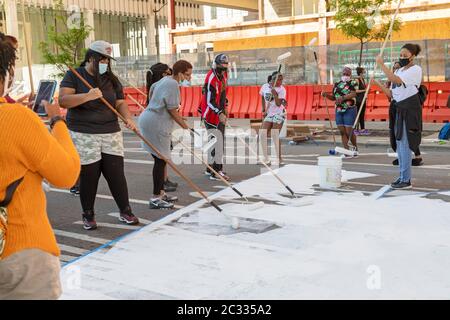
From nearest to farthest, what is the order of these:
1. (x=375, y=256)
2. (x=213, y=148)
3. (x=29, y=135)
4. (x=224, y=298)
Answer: (x=29, y=135), (x=224, y=298), (x=375, y=256), (x=213, y=148)

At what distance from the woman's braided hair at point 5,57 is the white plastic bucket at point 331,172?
6292 mm

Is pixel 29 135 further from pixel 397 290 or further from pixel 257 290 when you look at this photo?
pixel 397 290

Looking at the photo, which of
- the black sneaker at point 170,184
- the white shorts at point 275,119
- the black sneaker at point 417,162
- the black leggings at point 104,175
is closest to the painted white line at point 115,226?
the black leggings at point 104,175

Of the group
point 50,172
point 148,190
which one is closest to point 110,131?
point 148,190

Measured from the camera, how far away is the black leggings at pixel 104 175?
615cm

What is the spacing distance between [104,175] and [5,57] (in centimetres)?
404

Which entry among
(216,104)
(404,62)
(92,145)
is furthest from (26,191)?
(216,104)

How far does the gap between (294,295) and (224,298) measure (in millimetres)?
491

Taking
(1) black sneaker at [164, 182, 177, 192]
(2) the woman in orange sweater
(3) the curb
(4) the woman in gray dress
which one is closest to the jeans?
A: (4) the woman in gray dress

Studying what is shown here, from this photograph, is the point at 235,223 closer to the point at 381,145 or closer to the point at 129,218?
the point at 129,218

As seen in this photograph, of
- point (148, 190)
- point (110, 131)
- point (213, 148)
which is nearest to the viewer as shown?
point (110, 131)

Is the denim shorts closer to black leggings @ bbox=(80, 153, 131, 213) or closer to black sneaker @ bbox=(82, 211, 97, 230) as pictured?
black leggings @ bbox=(80, 153, 131, 213)

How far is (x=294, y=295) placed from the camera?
414 cm

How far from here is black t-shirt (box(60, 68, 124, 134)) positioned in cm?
596
